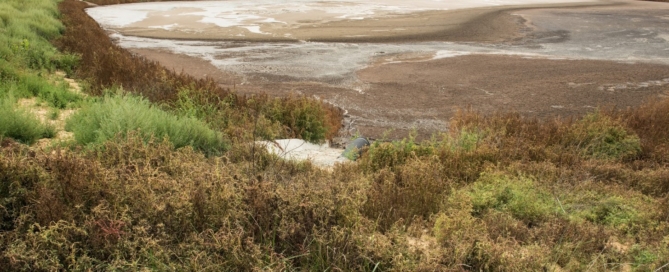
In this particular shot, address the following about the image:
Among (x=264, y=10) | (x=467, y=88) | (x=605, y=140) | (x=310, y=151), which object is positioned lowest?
(x=310, y=151)

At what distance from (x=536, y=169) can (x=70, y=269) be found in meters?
4.97

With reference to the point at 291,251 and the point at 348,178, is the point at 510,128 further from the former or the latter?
the point at 291,251

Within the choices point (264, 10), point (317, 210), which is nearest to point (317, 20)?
point (264, 10)

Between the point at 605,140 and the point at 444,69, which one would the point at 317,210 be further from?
the point at 444,69

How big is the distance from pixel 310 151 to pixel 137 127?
2705 millimetres

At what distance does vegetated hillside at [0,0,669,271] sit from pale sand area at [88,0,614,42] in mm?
13495

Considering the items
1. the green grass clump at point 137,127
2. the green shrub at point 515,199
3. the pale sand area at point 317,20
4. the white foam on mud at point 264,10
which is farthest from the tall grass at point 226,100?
the white foam on mud at point 264,10

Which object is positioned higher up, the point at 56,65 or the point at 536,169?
the point at 56,65

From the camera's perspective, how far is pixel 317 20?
24.0 meters

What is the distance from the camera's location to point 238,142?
6.48 metres

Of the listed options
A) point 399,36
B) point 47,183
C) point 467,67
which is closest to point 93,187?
point 47,183

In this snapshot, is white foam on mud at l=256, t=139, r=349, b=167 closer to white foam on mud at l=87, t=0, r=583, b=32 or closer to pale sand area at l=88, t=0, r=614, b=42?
pale sand area at l=88, t=0, r=614, b=42

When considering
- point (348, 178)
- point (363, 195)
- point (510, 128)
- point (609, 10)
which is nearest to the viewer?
point (363, 195)

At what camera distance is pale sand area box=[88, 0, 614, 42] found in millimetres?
20156
